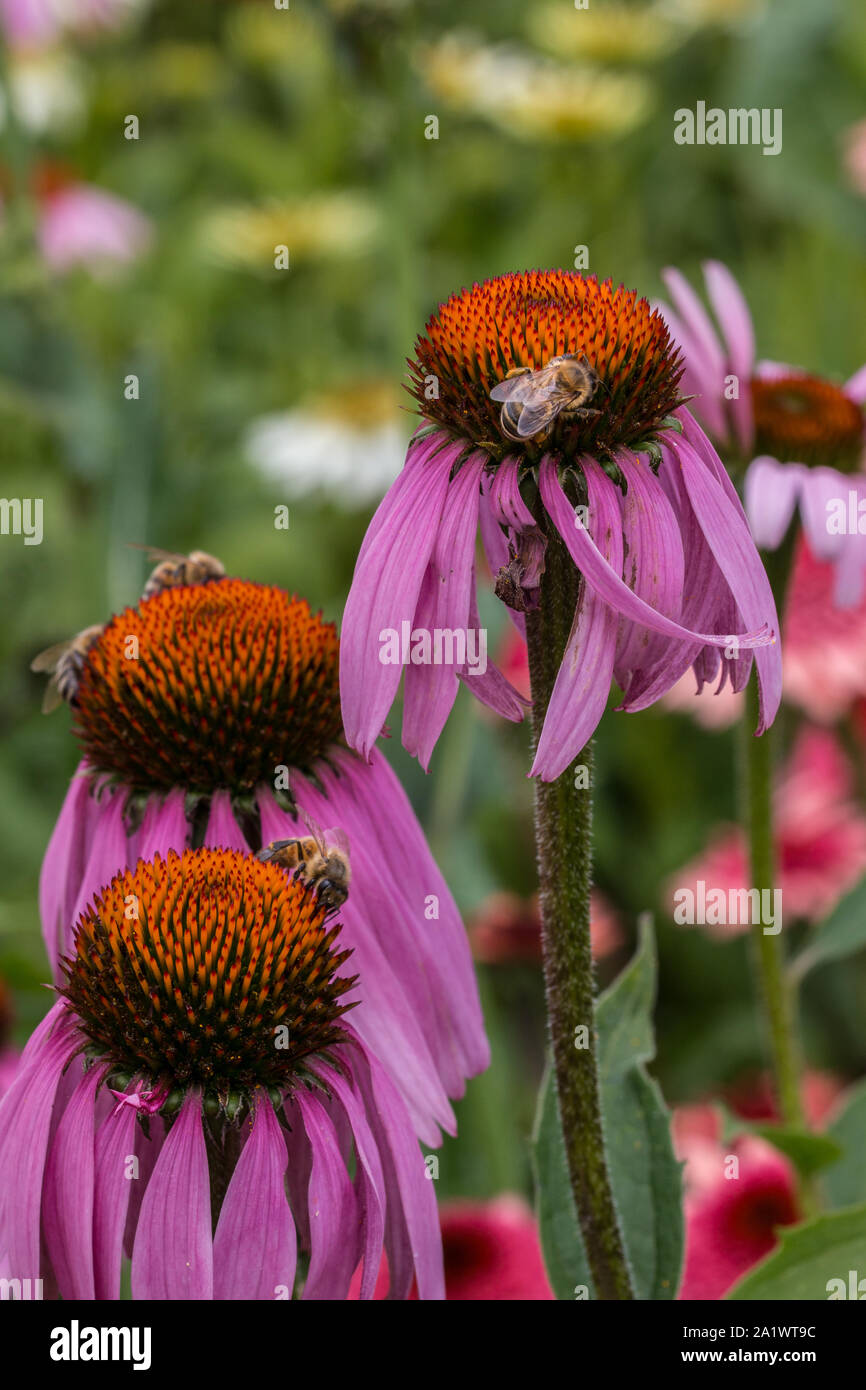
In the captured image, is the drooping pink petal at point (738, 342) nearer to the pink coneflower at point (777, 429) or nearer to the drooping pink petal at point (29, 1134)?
the pink coneflower at point (777, 429)

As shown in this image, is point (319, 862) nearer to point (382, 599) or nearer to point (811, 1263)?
point (382, 599)

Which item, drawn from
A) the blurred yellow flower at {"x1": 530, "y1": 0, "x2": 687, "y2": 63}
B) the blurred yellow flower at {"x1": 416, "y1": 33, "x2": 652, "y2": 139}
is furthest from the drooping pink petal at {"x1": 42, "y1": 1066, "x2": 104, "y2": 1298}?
the blurred yellow flower at {"x1": 530, "y1": 0, "x2": 687, "y2": 63}

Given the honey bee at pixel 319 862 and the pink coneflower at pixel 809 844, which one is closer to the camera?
the honey bee at pixel 319 862

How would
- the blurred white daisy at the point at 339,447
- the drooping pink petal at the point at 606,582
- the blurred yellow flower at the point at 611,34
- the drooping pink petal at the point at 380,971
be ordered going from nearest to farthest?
→ the drooping pink petal at the point at 606,582, the drooping pink petal at the point at 380,971, the blurred white daisy at the point at 339,447, the blurred yellow flower at the point at 611,34

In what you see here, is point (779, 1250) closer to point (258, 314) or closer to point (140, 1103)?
point (140, 1103)

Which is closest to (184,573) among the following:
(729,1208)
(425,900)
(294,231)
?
(425,900)

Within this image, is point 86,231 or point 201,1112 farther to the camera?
point 86,231

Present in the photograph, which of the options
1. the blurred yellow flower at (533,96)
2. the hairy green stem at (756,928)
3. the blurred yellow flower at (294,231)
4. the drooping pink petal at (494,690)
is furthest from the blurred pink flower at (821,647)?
the blurred yellow flower at (533,96)
